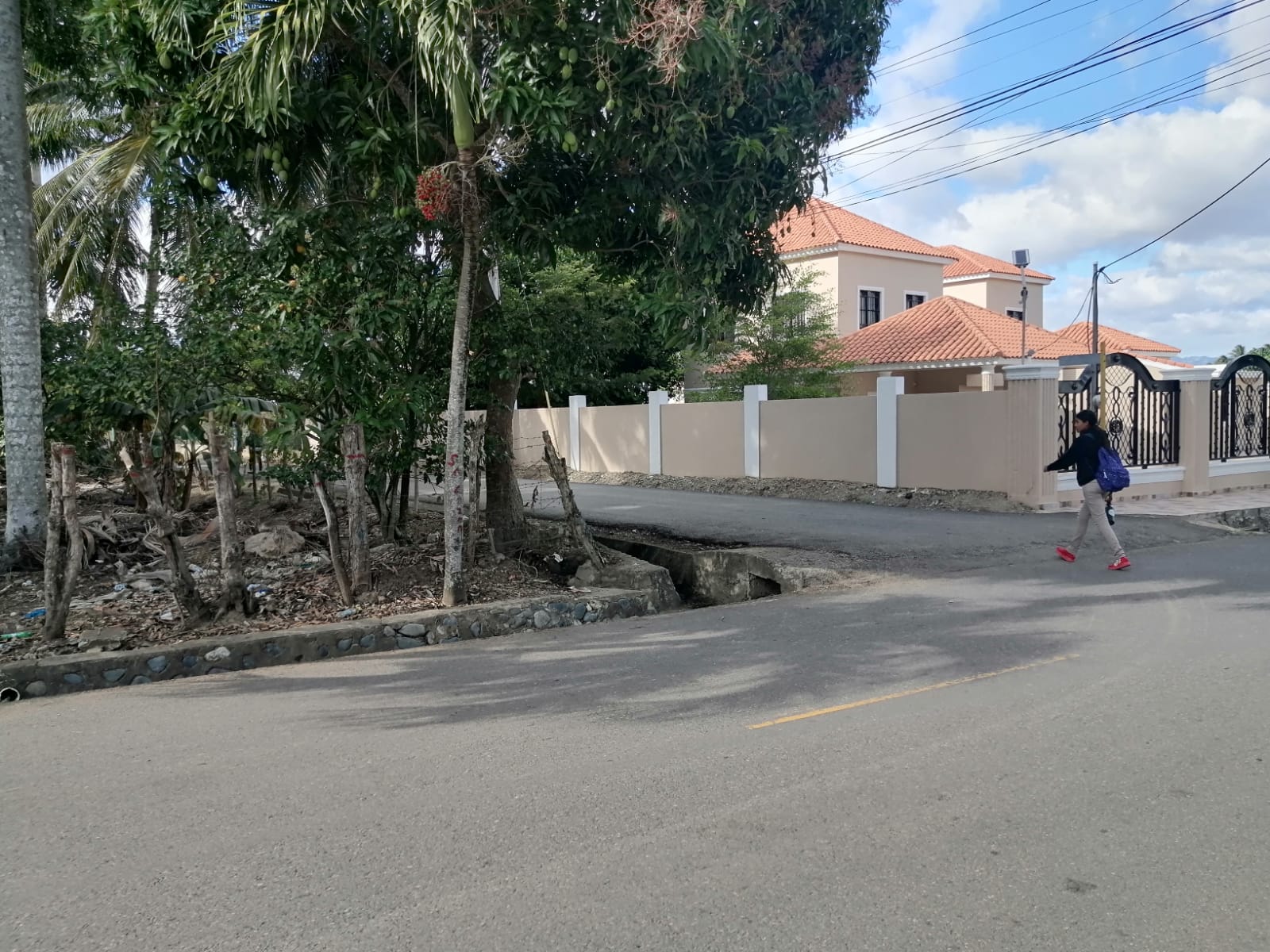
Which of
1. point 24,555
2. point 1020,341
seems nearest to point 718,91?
point 24,555

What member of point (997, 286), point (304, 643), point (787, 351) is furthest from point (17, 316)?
point (997, 286)

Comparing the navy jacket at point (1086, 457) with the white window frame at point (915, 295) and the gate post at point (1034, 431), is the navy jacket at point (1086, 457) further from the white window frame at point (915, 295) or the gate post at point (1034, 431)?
the white window frame at point (915, 295)

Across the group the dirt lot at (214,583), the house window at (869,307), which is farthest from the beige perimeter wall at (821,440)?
the house window at (869,307)

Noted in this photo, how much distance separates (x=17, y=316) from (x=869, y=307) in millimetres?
31082

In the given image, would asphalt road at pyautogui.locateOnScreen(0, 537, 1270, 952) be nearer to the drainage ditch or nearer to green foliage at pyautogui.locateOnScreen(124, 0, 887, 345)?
the drainage ditch

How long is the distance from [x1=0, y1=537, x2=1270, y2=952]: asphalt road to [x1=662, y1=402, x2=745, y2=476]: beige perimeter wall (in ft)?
48.4

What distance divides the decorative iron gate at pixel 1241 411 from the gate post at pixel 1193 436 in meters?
0.41

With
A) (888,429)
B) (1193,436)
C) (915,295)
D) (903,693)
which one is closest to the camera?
(903,693)

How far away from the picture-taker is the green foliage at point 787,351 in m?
24.8

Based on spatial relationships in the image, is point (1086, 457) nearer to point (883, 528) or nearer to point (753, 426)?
point (883, 528)

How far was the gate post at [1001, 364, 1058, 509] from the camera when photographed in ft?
50.2

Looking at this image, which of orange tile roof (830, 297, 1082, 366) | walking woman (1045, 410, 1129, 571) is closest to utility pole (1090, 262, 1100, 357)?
orange tile roof (830, 297, 1082, 366)

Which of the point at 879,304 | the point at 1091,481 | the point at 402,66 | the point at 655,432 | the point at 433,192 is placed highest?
the point at 879,304

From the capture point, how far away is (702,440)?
904 inches
